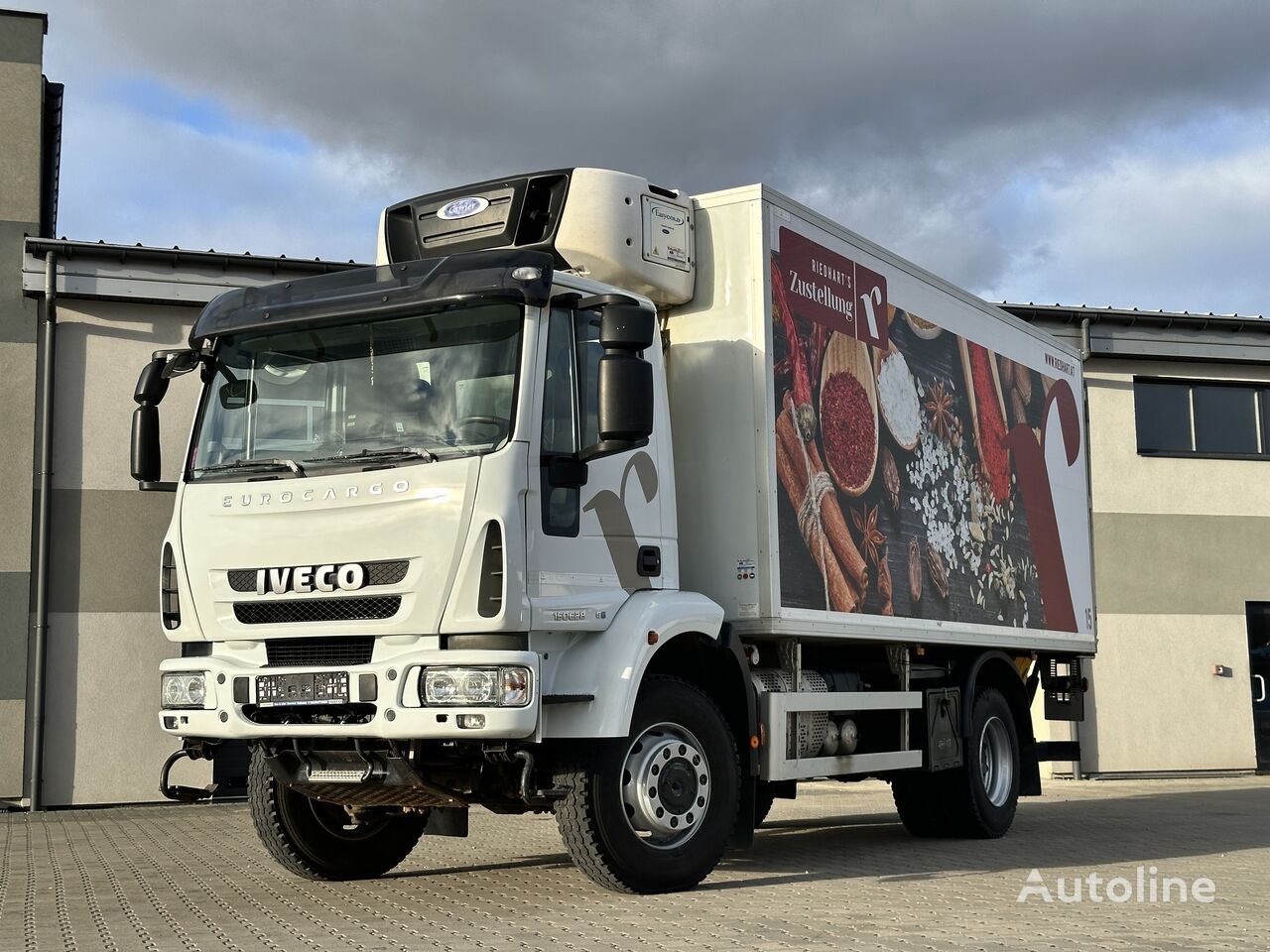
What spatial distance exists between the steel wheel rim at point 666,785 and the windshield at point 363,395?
1842 mm

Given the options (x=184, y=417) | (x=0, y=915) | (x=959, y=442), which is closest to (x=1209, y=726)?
(x=959, y=442)

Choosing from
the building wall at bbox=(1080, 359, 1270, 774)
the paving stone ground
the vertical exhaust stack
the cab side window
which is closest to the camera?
the paving stone ground

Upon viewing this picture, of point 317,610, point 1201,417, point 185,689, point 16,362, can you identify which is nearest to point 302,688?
point 317,610

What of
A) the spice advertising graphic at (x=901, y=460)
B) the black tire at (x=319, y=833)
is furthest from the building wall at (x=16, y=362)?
the spice advertising graphic at (x=901, y=460)

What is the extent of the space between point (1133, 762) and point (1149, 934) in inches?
547

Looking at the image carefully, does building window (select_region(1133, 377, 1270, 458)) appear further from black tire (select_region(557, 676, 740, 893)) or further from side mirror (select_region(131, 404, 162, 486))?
side mirror (select_region(131, 404, 162, 486))

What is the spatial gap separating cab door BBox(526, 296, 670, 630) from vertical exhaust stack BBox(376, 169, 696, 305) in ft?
2.73

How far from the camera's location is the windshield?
7.48 meters

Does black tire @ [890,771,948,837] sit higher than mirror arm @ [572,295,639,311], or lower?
lower

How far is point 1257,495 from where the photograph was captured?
21.0m

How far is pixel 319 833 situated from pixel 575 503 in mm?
2879

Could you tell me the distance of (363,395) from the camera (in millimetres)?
7730

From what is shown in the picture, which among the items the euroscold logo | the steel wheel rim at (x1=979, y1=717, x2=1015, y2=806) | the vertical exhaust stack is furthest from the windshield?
the steel wheel rim at (x1=979, y1=717, x2=1015, y2=806)

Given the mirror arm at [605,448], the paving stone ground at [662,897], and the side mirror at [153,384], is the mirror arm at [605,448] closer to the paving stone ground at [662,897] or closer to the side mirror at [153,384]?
the paving stone ground at [662,897]
